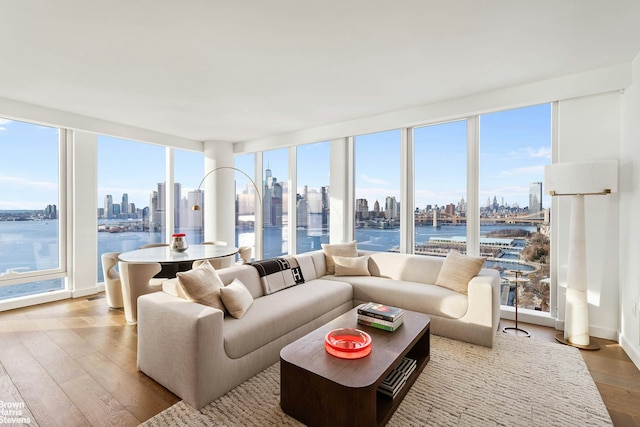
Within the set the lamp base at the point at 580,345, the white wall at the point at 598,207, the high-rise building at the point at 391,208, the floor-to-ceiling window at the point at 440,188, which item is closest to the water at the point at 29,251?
the high-rise building at the point at 391,208

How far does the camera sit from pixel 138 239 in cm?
554

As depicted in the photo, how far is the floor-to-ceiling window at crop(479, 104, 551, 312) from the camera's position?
352 cm

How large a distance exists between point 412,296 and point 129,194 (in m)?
4.83

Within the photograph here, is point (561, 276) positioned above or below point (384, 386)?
above

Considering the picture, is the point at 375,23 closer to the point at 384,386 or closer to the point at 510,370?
the point at 384,386

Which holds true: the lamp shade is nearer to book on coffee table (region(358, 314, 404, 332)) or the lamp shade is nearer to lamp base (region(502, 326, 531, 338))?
lamp base (region(502, 326, 531, 338))

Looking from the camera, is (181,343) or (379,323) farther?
(379,323)

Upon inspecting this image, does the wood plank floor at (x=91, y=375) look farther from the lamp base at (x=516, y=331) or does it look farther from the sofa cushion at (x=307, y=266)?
the sofa cushion at (x=307, y=266)

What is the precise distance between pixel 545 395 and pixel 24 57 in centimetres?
488

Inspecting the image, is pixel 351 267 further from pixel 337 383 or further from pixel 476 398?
pixel 337 383

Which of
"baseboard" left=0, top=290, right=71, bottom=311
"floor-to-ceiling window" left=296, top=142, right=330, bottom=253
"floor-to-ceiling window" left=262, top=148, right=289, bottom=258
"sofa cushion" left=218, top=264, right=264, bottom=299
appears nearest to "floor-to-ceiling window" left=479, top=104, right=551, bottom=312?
"floor-to-ceiling window" left=296, top=142, right=330, bottom=253

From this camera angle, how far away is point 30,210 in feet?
14.1

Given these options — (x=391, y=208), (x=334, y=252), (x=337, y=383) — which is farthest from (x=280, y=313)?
(x=391, y=208)

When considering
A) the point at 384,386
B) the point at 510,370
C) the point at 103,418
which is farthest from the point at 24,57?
the point at 510,370
